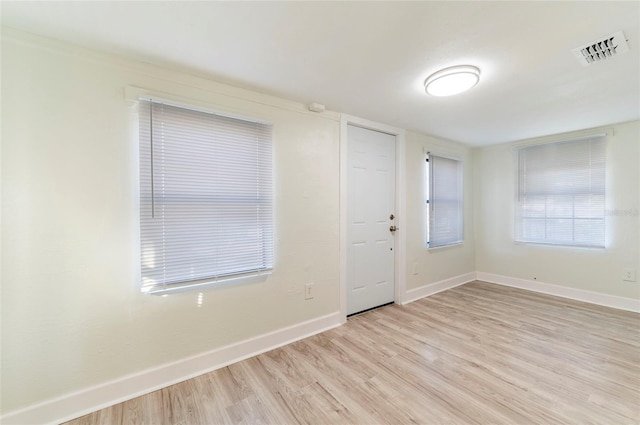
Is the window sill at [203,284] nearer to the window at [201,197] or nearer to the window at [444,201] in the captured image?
the window at [201,197]

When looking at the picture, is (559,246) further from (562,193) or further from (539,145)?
(539,145)

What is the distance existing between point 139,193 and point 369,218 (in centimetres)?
232

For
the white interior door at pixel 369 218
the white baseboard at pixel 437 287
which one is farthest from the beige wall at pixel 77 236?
the white baseboard at pixel 437 287

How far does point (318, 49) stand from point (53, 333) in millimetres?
2395

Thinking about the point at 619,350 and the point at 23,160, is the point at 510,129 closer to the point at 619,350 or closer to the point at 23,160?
the point at 619,350

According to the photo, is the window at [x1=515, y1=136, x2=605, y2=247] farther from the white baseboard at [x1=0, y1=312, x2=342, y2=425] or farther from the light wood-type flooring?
the white baseboard at [x1=0, y1=312, x2=342, y2=425]

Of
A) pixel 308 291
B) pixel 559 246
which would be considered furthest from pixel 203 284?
pixel 559 246

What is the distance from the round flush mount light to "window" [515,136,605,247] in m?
2.72

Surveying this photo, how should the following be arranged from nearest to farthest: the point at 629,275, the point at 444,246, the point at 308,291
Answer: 1. the point at 308,291
2. the point at 629,275
3. the point at 444,246

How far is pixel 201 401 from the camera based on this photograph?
66.9 inches

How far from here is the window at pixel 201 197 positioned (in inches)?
70.7

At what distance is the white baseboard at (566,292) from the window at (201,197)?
13.1ft

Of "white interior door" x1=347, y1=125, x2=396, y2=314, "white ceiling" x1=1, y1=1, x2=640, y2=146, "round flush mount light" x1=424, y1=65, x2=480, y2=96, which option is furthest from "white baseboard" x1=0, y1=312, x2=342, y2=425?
"round flush mount light" x1=424, y1=65, x2=480, y2=96

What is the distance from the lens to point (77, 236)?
5.30 feet
